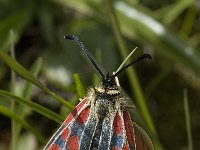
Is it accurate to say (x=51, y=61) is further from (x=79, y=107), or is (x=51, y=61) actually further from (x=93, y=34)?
(x=79, y=107)

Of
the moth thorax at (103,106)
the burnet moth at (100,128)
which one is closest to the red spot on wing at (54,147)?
the burnet moth at (100,128)

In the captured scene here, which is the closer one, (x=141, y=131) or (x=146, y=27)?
(x=141, y=131)

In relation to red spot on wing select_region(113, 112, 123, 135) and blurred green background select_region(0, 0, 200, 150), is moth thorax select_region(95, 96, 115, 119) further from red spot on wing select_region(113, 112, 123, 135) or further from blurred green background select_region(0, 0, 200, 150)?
blurred green background select_region(0, 0, 200, 150)

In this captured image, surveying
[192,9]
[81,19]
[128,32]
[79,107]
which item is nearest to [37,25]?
[81,19]

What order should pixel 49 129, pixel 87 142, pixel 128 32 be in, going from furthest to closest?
1. pixel 128 32
2. pixel 49 129
3. pixel 87 142

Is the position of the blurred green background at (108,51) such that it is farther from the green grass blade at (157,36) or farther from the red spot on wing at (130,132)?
the red spot on wing at (130,132)

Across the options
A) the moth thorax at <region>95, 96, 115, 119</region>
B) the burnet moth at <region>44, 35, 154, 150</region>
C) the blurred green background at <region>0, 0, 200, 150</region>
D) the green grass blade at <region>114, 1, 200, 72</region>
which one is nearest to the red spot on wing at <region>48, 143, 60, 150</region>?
the burnet moth at <region>44, 35, 154, 150</region>

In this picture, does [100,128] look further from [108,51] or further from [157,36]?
[108,51]
